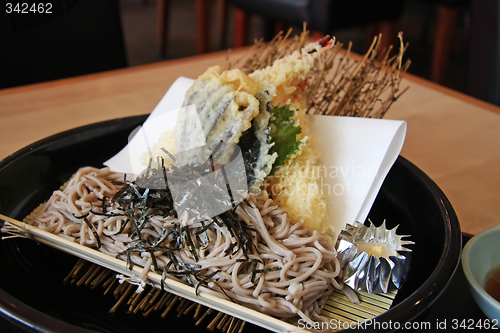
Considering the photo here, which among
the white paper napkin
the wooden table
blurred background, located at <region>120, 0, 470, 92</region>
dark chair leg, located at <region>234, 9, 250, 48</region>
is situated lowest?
blurred background, located at <region>120, 0, 470, 92</region>

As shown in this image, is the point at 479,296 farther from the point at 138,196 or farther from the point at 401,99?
the point at 401,99

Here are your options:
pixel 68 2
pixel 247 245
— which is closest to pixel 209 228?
pixel 247 245

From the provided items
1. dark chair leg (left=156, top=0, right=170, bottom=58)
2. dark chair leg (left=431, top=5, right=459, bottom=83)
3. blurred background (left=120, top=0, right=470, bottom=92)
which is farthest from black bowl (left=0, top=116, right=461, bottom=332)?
dark chair leg (left=156, top=0, right=170, bottom=58)

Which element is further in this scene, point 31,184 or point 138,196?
point 31,184

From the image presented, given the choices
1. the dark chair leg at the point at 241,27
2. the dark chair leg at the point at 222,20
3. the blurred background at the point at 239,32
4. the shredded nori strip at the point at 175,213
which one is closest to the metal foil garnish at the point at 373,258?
the shredded nori strip at the point at 175,213

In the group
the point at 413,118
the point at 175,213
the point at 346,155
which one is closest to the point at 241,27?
the point at 413,118

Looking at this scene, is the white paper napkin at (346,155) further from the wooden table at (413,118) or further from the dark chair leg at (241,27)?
the dark chair leg at (241,27)

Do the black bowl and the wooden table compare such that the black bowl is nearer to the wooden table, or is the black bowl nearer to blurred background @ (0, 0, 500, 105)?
the wooden table
